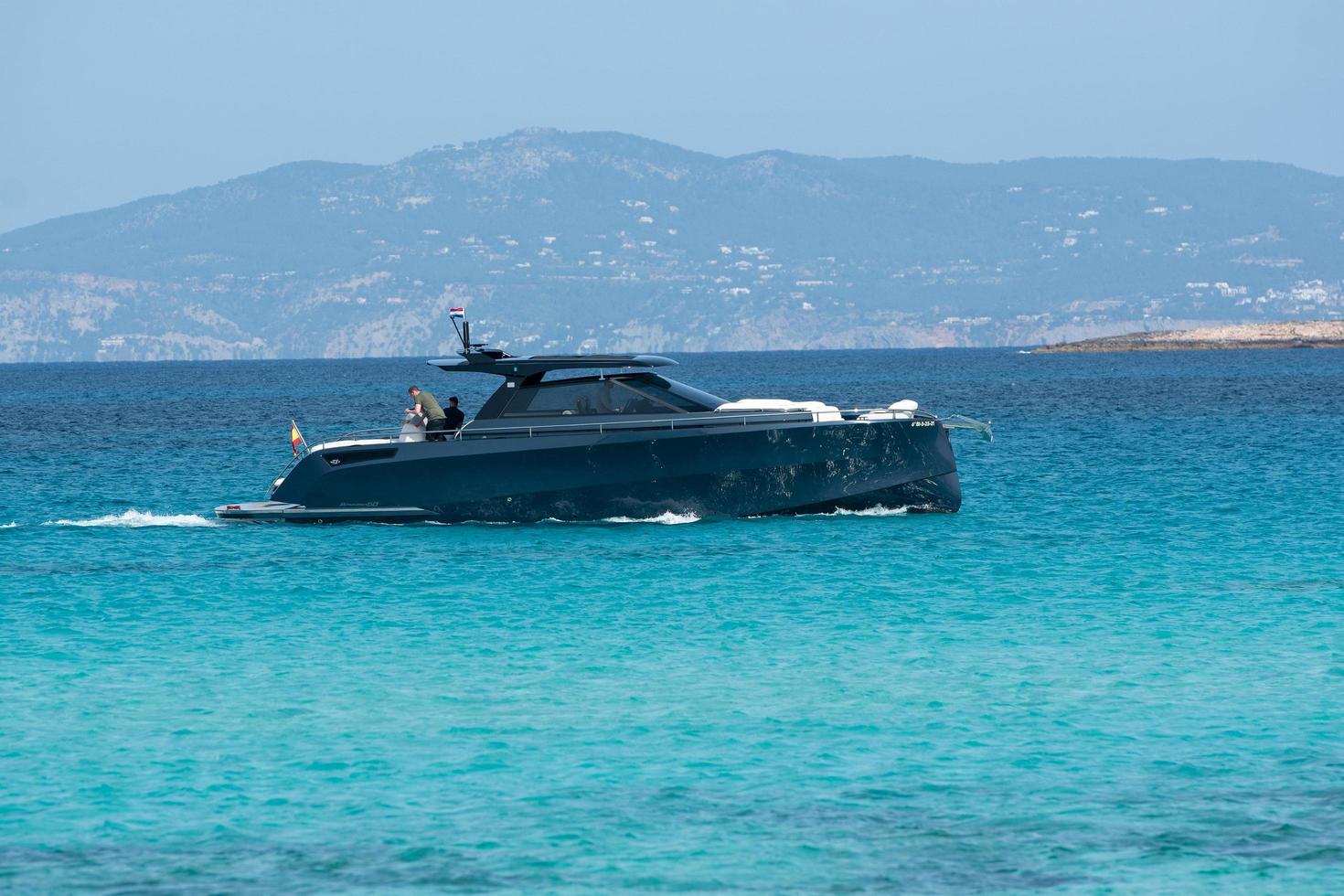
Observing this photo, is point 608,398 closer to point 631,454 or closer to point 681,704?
point 631,454

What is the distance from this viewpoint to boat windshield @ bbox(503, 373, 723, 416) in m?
28.2

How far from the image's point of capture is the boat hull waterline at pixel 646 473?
2802cm

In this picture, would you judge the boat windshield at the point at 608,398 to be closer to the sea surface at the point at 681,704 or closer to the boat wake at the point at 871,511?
the sea surface at the point at 681,704

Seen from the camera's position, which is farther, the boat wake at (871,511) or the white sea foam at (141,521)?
the white sea foam at (141,521)

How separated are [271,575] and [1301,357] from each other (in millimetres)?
182991

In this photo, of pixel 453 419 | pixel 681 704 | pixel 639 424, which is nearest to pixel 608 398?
pixel 639 424

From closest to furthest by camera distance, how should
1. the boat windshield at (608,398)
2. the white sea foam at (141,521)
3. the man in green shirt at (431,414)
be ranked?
the boat windshield at (608,398)
the man in green shirt at (431,414)
the white sea foam at (141,521)

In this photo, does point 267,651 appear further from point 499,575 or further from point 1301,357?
point 1301,357

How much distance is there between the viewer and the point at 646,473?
28234 millimetres

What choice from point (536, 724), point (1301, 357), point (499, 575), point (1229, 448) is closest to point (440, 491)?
point (499, 575)

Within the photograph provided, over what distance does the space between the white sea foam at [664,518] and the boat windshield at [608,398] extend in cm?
177

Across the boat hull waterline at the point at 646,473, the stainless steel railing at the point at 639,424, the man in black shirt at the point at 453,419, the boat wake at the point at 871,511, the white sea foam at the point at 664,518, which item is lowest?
the boat wake at the point at 871,511

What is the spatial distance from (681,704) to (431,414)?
14.2m

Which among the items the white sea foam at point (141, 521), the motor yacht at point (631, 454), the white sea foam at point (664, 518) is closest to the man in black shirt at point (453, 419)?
the motor yacht at point (631, 454)
